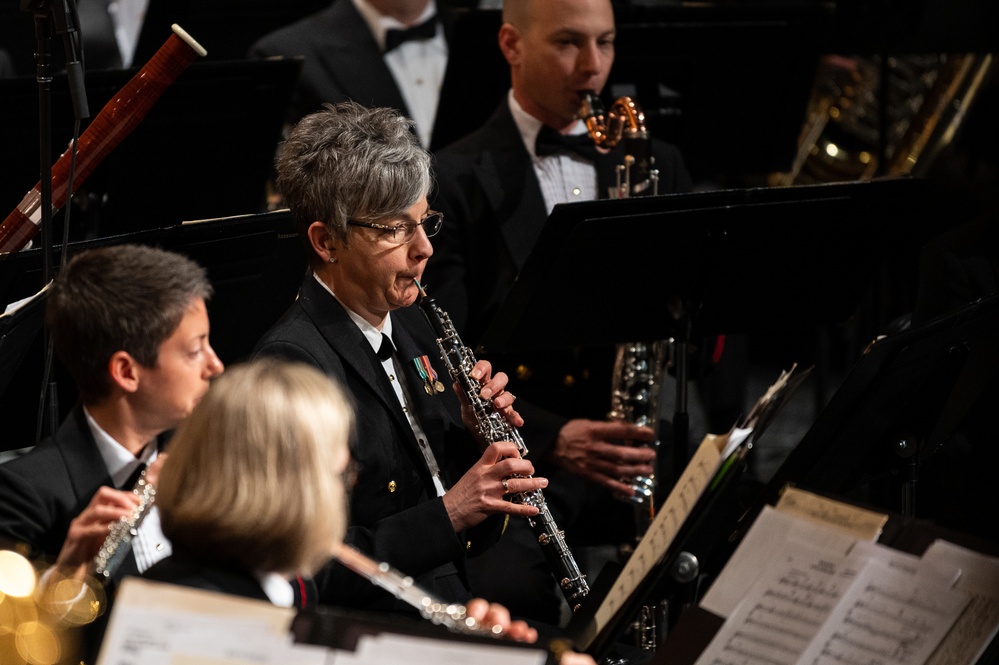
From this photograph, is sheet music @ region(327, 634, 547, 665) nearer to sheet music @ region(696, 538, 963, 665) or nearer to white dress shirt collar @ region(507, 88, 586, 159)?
sheet music @ region(696, 538, 963, 665)

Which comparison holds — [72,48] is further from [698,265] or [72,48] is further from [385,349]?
[698,265]

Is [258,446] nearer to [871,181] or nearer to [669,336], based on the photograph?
[669,336]

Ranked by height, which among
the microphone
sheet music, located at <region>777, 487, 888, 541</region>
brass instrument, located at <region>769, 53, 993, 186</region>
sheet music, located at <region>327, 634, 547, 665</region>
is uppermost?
the microphone

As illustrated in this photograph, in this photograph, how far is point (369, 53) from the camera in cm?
434

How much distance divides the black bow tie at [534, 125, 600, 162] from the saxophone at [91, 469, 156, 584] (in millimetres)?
1812

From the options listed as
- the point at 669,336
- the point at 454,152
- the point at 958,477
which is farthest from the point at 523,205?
the point at 958,477

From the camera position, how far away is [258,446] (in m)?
1.55

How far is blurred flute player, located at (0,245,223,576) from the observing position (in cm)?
189

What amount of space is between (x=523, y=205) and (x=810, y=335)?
213cm

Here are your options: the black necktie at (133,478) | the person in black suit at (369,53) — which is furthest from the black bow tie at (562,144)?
the black necktie at (133,478)

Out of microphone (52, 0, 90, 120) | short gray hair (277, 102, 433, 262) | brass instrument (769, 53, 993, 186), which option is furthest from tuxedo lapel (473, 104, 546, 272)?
brass instrument (769, 53, 993, 186)

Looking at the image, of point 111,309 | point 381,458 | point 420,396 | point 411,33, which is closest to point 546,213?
point 420,396

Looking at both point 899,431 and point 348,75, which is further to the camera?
point 348,75

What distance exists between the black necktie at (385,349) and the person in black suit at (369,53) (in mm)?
1762
